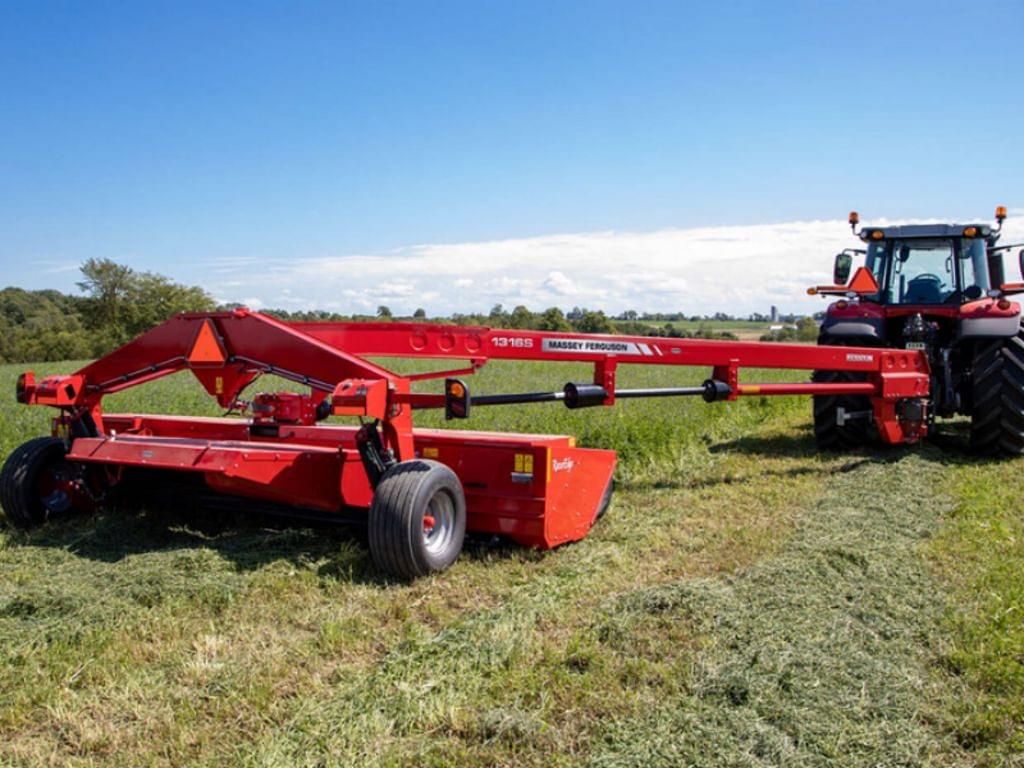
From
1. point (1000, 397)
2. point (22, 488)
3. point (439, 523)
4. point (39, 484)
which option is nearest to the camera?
point (439, 523)

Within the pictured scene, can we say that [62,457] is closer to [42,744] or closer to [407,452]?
[407,452]

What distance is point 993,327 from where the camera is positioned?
26.8 feet

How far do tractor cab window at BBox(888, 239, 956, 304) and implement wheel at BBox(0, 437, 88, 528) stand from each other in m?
8.32

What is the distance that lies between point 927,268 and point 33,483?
29.2 feet

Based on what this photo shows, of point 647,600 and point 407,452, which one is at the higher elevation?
point 407,452

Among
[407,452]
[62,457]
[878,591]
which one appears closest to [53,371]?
[62,457]

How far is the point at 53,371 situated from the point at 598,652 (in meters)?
29.8

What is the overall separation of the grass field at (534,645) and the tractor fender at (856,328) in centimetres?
279

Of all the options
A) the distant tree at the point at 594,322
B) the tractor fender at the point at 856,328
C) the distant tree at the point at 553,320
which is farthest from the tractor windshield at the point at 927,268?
the distant tree at the point at 553,320

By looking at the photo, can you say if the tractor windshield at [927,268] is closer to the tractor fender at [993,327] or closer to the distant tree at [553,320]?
the tractor fender at [993,327]

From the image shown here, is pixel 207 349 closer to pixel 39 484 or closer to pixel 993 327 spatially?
pixel 39 484

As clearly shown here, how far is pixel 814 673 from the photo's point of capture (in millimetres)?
3344

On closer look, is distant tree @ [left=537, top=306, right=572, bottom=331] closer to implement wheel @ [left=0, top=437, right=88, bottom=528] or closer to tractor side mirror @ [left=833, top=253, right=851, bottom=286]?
tractor side mirror @ [left=833, top=253, right=851, bottom=286]

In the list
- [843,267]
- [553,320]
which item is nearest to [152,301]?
[553,320]
